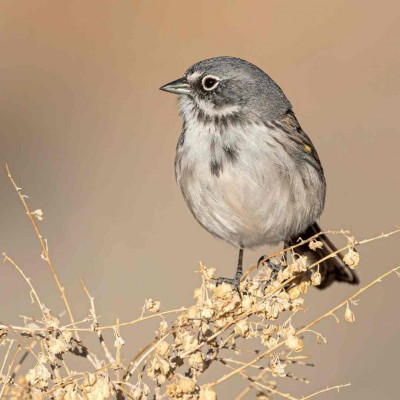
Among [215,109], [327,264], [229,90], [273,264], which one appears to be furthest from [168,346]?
[327,264]

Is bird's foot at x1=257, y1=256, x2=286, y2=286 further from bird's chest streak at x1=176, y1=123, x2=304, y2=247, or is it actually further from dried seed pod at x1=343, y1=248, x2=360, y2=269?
bird's chest streak at x1=176, y1=123, x2=304, y2=247

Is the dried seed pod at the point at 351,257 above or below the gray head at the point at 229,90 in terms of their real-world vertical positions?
below

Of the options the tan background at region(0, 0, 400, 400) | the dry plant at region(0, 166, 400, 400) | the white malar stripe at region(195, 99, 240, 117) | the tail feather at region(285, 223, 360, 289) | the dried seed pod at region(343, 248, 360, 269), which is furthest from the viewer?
the tan background at region(0, 0, 400, 400)

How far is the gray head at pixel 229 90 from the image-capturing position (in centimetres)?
443

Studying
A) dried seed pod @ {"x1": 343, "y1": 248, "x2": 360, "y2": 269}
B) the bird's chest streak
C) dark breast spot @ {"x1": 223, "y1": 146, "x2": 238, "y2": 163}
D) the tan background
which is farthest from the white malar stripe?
the tan background

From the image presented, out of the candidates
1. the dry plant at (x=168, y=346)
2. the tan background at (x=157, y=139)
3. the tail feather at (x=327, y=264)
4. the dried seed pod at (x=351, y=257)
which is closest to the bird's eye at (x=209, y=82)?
the tail feather at (x=327, y=264)

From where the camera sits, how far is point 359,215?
8906mm

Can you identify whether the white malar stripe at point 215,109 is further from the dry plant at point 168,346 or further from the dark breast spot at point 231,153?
the dry plant at point 168,346

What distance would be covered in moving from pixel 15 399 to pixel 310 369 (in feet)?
16.8

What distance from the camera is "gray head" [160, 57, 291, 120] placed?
→ 4.43 meters

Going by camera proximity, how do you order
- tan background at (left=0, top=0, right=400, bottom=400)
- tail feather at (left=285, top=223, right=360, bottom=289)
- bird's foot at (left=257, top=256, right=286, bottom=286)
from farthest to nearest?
tan background at (left=0, top=0, right=400, bottom=400), tail feather at (left=285, top=223, right=360, bottom=289), bird's foot at (left=257, top=256, right=286, bottom=286)

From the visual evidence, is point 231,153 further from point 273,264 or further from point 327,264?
point 327,264

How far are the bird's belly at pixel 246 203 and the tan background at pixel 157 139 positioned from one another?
2.44m

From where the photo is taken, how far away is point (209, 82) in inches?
178
